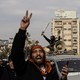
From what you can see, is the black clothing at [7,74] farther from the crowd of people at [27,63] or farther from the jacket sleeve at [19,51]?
the jacket sleeve at [19,51]

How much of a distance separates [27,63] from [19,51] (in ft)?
1.14

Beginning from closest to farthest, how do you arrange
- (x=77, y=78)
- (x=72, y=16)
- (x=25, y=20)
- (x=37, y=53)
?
(x=25, y=20), (x=37, y=53), (x=77, y=78), (x=72, y=16)

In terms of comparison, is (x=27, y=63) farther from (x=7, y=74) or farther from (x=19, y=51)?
(x=7, y=74)

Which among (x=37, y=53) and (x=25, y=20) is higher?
(x=25, y=20)

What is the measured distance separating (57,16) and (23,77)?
15089 centimetres

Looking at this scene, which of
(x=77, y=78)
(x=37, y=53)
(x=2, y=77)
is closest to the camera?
(x=37, y=53)

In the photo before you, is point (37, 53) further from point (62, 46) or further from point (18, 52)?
point (62, 46)

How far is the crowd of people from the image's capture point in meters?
6.94

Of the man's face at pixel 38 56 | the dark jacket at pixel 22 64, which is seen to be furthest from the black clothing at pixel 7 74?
the dark jacket at pixel 22 64

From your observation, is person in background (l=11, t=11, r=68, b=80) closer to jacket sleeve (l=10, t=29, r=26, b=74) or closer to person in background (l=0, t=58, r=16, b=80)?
jacket sleeve (l=10, t=29, r=26, b=74)

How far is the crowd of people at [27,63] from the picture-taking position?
694 cm

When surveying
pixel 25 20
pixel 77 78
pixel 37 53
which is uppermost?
pixel 25 20

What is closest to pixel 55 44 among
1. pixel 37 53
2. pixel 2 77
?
pixel 2 77

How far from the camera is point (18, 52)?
7043mm
